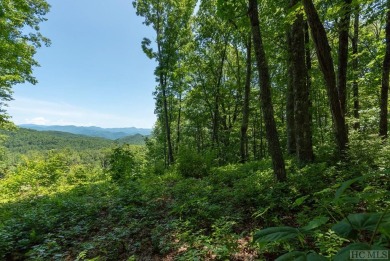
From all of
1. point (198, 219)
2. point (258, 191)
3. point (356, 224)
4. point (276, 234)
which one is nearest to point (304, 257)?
point (276, 234)

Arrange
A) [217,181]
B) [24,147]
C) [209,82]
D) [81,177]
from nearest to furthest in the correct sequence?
[217,181]
[81,177]
[209,82]
[24,147]

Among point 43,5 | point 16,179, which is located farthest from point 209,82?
point 16,179

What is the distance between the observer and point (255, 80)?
21.2m

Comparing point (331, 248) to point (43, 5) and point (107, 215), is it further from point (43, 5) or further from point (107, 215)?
point (43, 5)

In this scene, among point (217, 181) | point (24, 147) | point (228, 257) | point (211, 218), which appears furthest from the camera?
point (24, 147)

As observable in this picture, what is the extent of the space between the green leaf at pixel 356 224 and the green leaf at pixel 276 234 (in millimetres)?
197

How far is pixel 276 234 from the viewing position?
44.0 inches

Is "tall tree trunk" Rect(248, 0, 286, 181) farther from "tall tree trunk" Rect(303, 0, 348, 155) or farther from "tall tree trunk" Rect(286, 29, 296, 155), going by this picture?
"tall tree trunk" Rect(286, 29, 296, 155)

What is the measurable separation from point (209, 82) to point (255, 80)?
169 inches

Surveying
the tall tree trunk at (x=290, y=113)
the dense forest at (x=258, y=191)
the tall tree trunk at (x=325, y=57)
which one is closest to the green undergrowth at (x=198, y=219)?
the dense forest at (x=258, y=191)

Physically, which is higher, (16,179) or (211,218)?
(211,218)

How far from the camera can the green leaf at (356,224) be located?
1.05m

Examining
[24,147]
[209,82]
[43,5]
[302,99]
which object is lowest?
[24,147]

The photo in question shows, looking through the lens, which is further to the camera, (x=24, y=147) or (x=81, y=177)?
(x=24, y=147)
